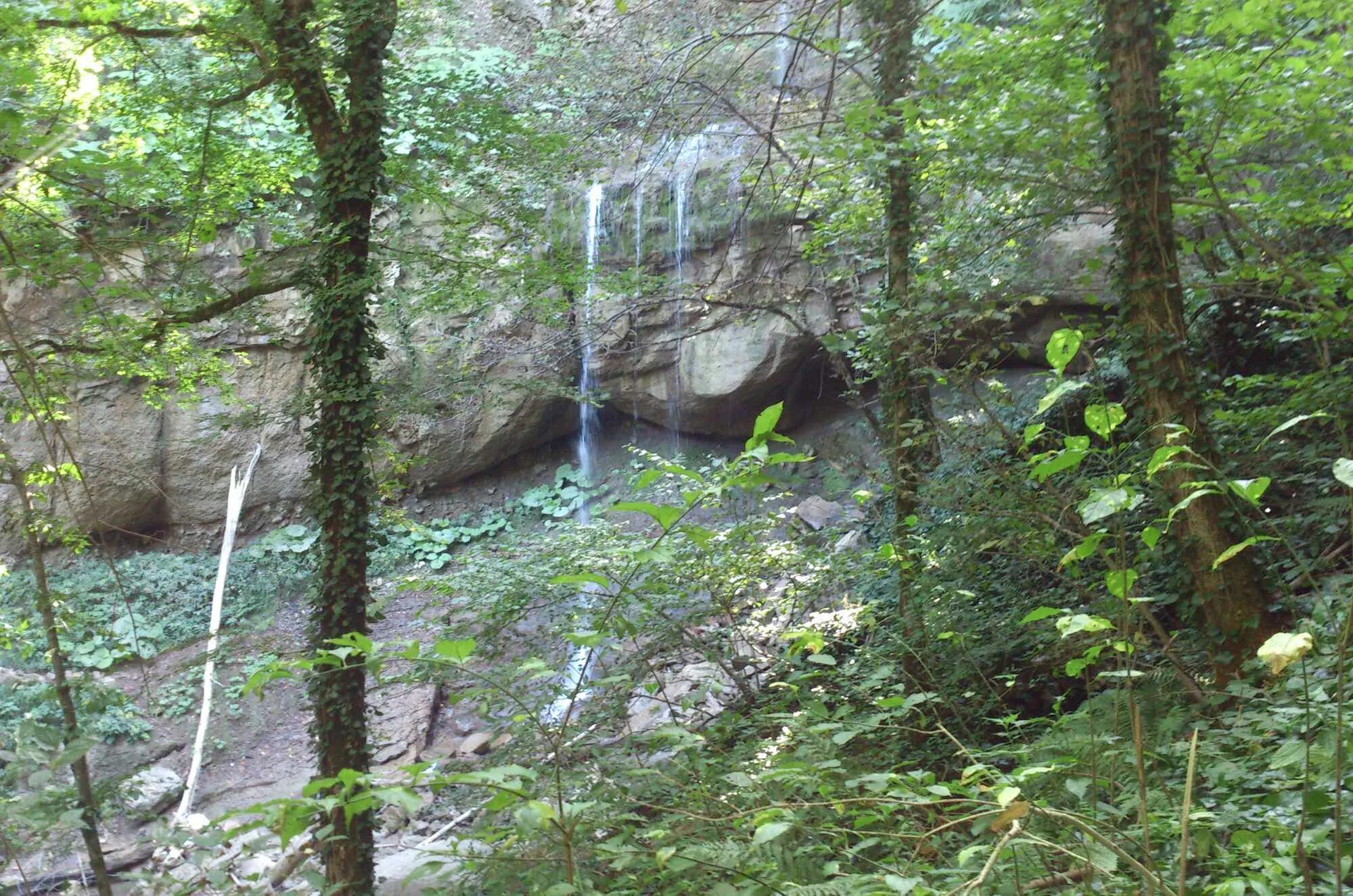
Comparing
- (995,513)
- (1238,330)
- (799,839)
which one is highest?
(1238,330)

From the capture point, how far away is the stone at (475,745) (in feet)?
28.2

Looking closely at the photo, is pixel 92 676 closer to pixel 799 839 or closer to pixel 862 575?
pixel 799 839

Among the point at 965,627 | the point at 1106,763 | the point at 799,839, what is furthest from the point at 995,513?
the point at 799,839

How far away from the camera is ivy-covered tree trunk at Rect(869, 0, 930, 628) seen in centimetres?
502

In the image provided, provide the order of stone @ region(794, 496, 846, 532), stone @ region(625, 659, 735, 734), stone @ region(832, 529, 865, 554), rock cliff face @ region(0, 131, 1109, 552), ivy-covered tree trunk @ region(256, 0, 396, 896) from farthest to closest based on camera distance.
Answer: rock cliff face @ region(0, 131, 1109, 552)
stone @ region(794, 496, 846, 532)
stone @ region(832, 529, 865, 554)
ivy-covered tree trunk @ region(256, 0, 396, 896)
stone @ region(625, 659, 735, 734)

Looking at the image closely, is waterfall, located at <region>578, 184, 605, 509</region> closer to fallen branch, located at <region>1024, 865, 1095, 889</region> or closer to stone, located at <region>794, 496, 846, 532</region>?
stone, located at <region>794, 496, 846, 532</region>

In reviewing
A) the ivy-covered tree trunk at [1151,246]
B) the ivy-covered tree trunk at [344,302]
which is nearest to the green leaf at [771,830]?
the ivy-covered tree trunk at [1151,246]

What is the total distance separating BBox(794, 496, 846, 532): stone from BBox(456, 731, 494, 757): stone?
14.0 ft

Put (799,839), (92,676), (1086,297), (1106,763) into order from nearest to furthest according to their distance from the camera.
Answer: (799,839), (1106,763), (92,676), (1086,297)

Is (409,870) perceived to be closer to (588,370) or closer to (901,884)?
(901,884)

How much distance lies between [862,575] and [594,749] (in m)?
2.62

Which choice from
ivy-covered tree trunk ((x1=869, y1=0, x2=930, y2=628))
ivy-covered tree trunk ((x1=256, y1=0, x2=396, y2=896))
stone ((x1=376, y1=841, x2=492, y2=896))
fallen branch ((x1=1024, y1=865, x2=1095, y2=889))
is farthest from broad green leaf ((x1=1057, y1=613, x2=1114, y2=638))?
ivy-covered tree trunk ((x1=256, y1=0, x2=396, y2=896))

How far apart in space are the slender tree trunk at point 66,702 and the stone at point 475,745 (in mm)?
5594

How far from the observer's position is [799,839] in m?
2.08
